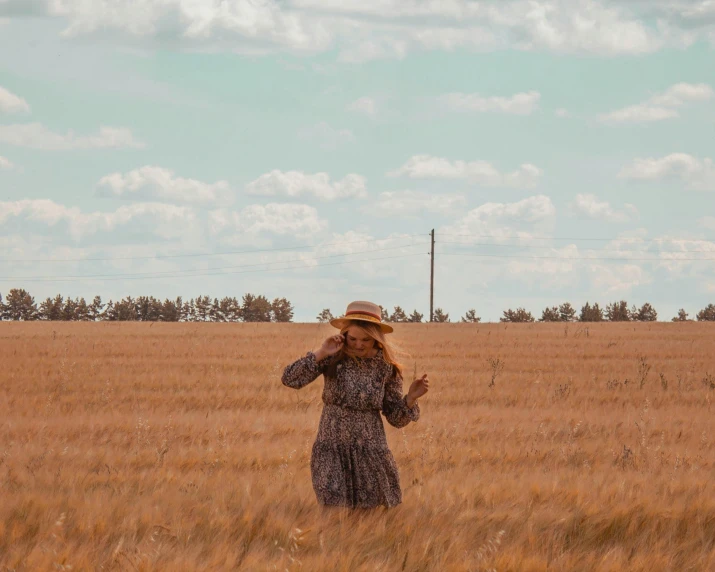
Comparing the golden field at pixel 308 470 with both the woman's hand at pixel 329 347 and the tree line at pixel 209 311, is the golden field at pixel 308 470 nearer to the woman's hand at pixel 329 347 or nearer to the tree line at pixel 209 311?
the woman's hand at pixel 329 347

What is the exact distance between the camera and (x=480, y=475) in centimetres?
855

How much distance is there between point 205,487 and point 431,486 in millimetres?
1892

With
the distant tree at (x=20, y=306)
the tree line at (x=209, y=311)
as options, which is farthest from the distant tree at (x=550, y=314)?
the distant tree at (x=20, y=306)

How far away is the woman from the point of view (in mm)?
6223

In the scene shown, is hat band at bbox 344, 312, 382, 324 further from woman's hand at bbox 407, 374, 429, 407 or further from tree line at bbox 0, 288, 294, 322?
tree line at bbox 0, 288, 294, 322

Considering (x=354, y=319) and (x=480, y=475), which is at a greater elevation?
(x=354, y=319)

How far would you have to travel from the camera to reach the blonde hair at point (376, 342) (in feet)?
20.2

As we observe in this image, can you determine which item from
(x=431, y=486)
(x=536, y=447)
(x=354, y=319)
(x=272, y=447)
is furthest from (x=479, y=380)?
(x=354, y=319)

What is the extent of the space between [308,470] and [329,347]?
308cm

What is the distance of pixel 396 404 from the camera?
21.4 ft

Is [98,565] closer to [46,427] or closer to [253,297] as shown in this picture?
[46,427]

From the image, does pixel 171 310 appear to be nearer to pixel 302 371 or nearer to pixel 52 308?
pixel 52 308

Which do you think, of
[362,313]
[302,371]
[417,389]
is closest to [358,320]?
[362,313]

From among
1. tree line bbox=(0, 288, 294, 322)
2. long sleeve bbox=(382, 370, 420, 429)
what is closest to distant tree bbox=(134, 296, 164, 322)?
tree line bbox=(0, 288, 294, 322)
